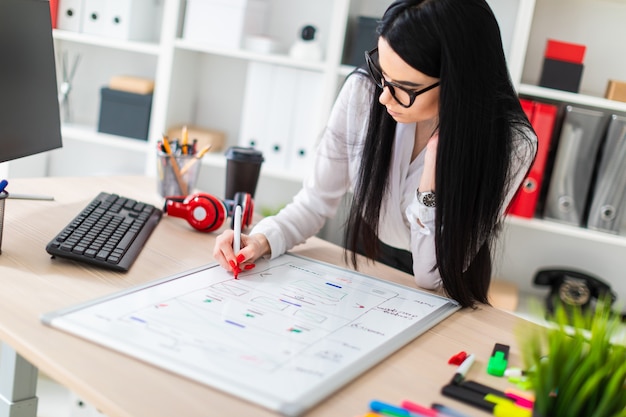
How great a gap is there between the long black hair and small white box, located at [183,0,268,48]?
1176mm

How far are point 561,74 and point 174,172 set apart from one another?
1255 mm

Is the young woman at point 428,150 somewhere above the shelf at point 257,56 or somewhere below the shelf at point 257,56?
below

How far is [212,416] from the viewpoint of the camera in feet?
2.53

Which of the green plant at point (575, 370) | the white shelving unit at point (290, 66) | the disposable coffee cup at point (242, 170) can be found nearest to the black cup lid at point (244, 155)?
the disposable coffee cup at point (242, 170)

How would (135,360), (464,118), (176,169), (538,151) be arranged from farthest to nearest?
1. (538,151)
2. (176,169)
3. (464,118)
4. (135,360)

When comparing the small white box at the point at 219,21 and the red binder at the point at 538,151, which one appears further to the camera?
the small white box at the point at 219,21

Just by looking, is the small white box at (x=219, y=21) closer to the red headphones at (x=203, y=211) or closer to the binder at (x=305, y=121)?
the binder at (x=305, y=121)

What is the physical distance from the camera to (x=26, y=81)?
1.42 m

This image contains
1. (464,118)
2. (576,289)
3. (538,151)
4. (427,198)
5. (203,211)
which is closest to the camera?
(464,118)

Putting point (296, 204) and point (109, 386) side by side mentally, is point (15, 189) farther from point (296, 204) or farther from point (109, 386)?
point (109, 386)

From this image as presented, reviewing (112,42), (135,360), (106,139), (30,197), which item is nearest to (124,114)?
(106,139)

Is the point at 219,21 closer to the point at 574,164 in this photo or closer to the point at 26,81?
the point at 26,81

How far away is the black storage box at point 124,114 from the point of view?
2.48m

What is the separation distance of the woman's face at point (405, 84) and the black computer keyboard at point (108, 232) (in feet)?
1.76
